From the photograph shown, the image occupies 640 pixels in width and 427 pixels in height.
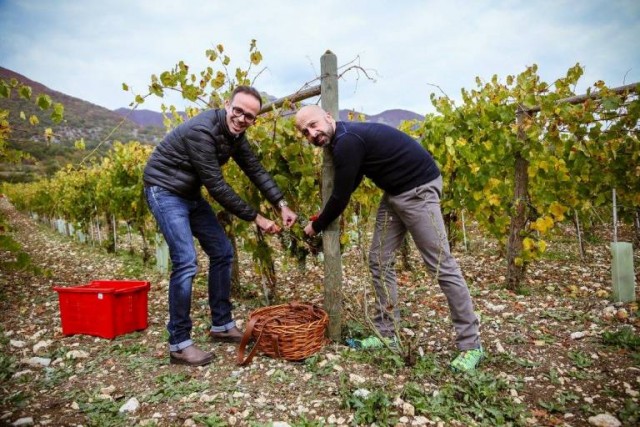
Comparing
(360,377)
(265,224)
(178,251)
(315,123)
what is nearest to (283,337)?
(360,377)

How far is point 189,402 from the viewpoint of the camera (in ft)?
7.68

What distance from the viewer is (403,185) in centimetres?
272

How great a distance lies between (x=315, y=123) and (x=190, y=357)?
194 centimetres

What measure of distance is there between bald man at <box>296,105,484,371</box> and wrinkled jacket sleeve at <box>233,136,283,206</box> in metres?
0.60

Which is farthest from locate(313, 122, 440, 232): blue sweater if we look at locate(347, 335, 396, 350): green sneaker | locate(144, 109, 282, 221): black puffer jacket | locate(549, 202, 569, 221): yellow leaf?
→ locate(549, 202, 569, 221): yellow leaf

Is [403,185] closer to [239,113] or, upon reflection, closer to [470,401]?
[239,113]

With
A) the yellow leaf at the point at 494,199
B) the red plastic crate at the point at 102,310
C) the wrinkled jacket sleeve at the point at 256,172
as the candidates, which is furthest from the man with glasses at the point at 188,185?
the yellow leaf at the point at 494,199

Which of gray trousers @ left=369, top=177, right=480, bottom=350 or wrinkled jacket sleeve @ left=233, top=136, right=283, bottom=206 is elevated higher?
wrinkled jacket sleeve @ left=233, top=136, right=283, bottom=206

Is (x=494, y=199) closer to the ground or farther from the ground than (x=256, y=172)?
closer to the ground

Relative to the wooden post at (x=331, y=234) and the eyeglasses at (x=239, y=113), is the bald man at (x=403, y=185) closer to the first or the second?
the wooden post at (x=331, y=234)

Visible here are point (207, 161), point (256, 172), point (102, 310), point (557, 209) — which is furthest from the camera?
point (557, 209)

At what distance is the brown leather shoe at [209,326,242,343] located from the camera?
321 centimetres

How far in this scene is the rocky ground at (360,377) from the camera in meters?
2.16

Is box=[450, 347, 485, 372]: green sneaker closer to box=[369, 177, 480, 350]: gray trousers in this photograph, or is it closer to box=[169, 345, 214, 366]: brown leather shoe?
box=[369, 177, 480, 350]: gray trousers
